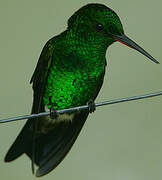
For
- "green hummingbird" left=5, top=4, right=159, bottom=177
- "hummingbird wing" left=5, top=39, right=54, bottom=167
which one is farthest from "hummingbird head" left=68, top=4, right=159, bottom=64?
"hummingbird wing" left=5, top=39, right=54, bottom=167

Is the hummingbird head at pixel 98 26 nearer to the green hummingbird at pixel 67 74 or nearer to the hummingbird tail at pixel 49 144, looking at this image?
the green hummingbird at pixel 67 74

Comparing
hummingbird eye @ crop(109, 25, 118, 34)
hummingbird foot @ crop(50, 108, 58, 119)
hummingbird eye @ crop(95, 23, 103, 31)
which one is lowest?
hummingbird foot @ crop(50, 108, 58, 119)

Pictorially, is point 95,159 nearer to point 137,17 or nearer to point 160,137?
point 160,137

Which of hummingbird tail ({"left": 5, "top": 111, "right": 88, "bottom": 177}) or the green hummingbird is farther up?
the green hummingbird

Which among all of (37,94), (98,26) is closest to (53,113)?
(37,94)

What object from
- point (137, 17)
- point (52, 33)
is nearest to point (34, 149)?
point (52, 33)

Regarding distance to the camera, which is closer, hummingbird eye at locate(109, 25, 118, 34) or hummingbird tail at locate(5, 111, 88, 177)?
hummingbird eye at locate(109, 25, 118, 34)

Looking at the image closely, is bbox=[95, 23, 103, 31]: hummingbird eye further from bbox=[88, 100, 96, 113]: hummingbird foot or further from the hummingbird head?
bbox=[88, 100, 96, 113]: hummingbird foot

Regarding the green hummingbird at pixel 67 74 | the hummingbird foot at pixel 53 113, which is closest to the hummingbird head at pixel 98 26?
the green hummingbird at pixel 67 74
